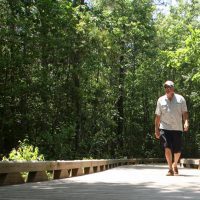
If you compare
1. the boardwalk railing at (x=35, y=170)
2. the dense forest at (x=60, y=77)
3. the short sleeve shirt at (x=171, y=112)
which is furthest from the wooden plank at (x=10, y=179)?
the short sleeve shirt at (x=171, y=112)

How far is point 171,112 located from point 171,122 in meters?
0.22

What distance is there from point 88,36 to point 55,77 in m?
2.41

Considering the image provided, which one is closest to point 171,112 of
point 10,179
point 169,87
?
point 169,87

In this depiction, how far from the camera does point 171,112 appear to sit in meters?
9.41

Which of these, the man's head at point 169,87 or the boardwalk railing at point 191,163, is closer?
the man's head at point 169,87

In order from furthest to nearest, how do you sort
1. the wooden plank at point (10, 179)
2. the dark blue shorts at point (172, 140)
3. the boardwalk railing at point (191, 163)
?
1. the boardwalk railing at point (191, 163)
2. the dark blue shorts at point (172, 140)
3. the wooden plank at point (10, 179)

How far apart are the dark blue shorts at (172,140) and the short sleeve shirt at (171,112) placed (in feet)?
0.36

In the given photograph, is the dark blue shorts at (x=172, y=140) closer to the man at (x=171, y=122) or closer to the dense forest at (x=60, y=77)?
the man at (x=171, y=122)

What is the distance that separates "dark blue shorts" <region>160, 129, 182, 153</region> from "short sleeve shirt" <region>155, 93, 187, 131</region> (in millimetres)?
109

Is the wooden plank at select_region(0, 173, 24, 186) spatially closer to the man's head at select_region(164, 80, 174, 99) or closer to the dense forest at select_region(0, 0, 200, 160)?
the dense forest at select_region(0, 0, 200, 160)

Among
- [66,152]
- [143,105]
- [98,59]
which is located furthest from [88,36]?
[143,105]

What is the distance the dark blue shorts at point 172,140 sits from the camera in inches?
366

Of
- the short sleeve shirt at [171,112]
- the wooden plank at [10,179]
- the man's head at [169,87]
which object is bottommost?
the wooden plank at [10,179]

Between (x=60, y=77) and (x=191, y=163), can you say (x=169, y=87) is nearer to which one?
(x=191, y=163)
